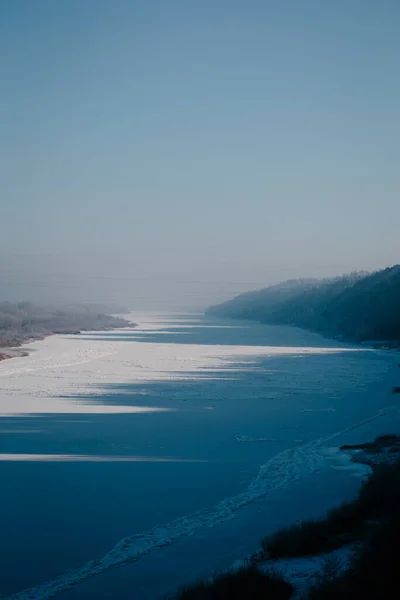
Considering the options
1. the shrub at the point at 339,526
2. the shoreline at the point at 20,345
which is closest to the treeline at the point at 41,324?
the shoreline at the point at 20,345

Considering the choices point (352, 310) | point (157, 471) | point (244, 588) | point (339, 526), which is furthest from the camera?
point (352, 310)

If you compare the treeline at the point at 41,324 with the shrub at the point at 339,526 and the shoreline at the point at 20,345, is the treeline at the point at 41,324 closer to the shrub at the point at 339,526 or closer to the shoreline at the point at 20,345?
the shoreline at the point at 20,345

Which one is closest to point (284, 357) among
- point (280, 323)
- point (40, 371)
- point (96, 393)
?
point (40, 371)

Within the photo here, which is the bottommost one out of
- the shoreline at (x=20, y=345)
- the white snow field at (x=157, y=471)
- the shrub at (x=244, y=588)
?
the white snow field at (x=157, y=471)

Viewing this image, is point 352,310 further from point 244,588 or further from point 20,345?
point 244,588

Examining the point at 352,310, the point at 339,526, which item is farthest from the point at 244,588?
the point at 352,310

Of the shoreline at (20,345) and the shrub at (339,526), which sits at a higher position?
the shoreline at (20,345)

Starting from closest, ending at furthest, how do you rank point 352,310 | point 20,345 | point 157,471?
point 157,471
point 20,345
point 352,310

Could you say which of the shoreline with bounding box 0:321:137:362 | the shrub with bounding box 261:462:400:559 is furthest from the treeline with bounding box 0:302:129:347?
the shrub with bounding box 261:462:400:559

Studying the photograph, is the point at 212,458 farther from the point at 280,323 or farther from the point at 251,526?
the point at 280,323
